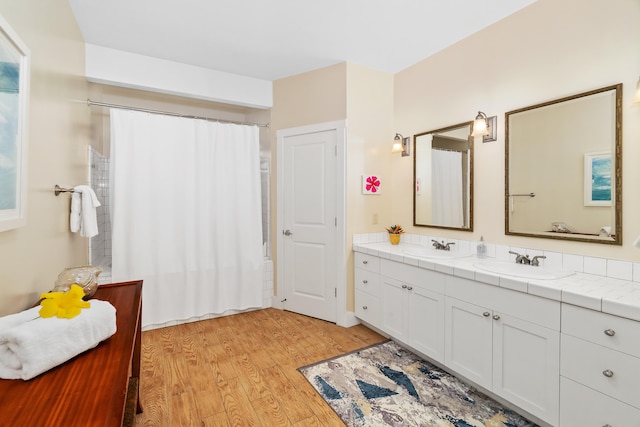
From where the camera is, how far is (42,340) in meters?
0.87

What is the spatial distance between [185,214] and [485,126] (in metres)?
2.81

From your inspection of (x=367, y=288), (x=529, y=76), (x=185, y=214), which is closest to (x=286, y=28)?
(x=529, y=76)

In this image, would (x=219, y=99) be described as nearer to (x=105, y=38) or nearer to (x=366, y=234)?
(x=105, y=38)

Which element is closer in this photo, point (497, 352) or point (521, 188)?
point (497, 352)

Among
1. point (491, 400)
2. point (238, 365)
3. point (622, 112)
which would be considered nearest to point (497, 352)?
point (491, 400)

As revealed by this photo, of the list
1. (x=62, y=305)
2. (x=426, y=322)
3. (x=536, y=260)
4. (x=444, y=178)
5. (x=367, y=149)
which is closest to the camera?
(x=62, y=305)

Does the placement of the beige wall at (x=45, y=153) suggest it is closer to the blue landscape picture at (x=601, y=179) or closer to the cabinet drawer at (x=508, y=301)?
the cabinet drawer at (x=508, y=301)

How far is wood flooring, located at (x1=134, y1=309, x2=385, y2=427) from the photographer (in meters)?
1.74

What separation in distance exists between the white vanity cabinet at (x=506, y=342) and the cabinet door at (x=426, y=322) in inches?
2.3

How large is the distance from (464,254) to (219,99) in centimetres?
287

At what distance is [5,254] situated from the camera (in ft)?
3.66

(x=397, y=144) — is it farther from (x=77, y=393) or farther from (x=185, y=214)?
(x=77, y=393)

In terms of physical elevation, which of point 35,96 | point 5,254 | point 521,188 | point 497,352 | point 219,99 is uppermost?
point 219,99

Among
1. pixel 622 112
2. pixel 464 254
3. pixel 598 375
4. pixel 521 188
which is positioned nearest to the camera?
pixel 598 375
